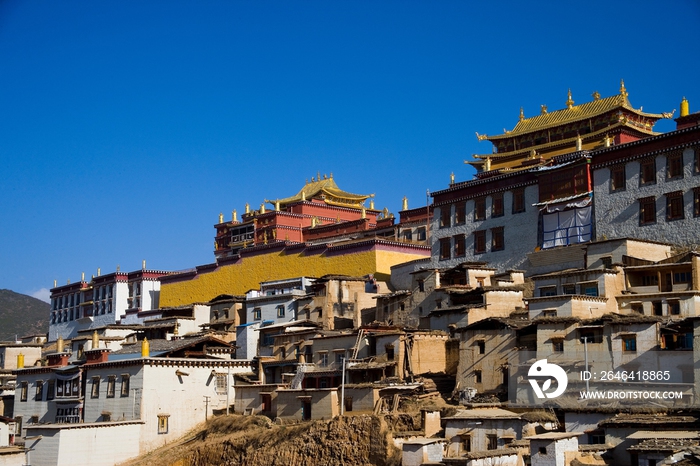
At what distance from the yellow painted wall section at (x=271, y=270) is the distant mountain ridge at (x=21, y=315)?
60.7 m

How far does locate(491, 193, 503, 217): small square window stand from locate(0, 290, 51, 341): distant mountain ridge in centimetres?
8559

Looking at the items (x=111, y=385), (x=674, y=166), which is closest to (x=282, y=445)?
(x=111, y=385)

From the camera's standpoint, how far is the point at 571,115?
6006cm

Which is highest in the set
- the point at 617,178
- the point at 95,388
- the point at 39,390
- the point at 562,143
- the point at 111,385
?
the point at 562,143

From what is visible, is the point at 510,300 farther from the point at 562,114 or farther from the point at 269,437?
the point at 562,114

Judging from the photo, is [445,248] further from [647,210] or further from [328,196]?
[328,196]

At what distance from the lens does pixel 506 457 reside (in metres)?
30.9

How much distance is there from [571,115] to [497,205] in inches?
482

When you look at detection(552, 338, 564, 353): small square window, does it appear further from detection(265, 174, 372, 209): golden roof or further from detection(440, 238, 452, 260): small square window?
detection(265, 174, 372, 209): golden roof

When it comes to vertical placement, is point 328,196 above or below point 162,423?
above

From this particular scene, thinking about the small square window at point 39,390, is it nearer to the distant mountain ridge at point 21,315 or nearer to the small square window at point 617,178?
the small square window at point 617,178

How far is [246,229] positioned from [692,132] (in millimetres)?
37021

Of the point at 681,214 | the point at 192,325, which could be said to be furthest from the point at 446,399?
the point at 192,325

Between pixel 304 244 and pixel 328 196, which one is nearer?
pixel 304 244
